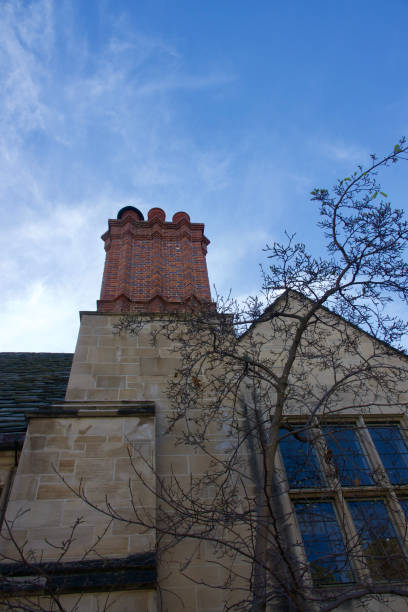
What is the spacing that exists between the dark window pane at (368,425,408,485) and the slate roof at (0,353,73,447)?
13.7 ft

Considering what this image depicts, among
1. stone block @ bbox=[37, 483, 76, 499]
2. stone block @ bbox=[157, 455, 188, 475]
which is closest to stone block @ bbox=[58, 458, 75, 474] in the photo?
stone block @ bbox=[37, 483, 76, 499]

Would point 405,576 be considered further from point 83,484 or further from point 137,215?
point 137,215

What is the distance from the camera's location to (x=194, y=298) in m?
9.09

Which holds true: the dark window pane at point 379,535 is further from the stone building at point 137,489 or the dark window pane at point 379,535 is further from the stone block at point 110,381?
the stone block at point 110,381

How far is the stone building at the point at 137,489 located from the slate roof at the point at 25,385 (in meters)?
0.04

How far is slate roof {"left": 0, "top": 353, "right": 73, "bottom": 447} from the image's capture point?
19.2 feet

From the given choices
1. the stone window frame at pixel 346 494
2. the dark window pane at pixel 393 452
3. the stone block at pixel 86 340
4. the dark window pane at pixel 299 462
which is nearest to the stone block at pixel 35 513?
the stone window frame at pixel 346 494

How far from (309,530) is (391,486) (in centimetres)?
113

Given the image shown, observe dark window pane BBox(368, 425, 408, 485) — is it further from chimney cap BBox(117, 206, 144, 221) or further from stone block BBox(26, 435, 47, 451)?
chimney cap BBox(117, 206, 144, 221)

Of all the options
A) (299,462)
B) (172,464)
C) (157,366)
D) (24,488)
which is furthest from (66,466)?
(299,462)

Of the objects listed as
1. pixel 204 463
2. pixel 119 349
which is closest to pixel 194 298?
pixel 119 349

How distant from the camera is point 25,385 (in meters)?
7.82

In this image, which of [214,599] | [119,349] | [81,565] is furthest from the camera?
[119,349]

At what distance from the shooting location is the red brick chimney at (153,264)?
8914 millimetres
